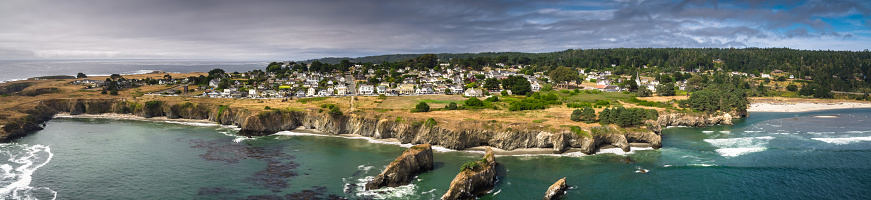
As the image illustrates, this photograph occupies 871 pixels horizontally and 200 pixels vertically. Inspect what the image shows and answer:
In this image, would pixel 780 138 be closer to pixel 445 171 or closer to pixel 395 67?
pixel 445 171

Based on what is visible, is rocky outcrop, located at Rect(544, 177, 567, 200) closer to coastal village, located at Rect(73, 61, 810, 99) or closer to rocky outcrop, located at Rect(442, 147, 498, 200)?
rocky outcrop, located at Rect(442, 147, 498, 200)

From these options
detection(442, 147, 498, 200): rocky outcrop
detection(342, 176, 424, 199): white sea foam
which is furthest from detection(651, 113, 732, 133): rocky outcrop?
detection(342, 176, 424, 199): white sea foam

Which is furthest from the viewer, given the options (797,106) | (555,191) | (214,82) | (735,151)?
(214,82)

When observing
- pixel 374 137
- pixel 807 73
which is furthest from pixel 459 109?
pixel 807 73

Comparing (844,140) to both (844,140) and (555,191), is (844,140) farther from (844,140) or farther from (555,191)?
(555,191)

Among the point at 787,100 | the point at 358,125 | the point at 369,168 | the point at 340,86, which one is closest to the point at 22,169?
the point at 369,168
